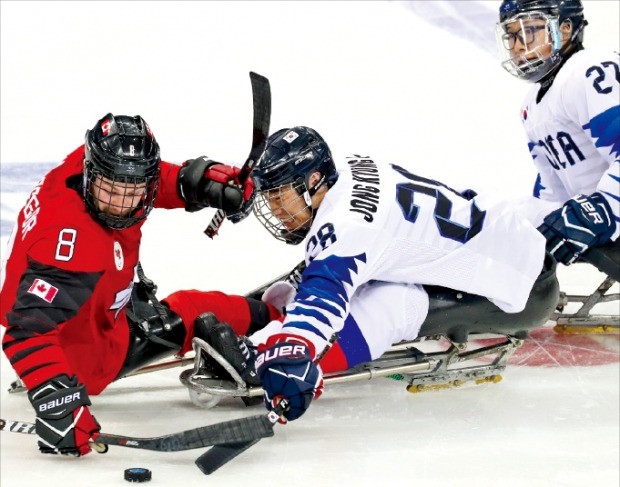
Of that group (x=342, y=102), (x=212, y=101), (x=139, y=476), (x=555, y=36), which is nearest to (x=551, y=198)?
(x=555, y=36)

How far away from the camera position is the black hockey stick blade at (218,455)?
9.78 feet

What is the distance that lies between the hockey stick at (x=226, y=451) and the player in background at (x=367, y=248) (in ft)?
0.09

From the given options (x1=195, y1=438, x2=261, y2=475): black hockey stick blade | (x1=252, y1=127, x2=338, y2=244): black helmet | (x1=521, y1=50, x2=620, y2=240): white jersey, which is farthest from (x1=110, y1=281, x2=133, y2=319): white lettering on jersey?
(x1=521, y1=50, x2=620, y2=240): white jersey

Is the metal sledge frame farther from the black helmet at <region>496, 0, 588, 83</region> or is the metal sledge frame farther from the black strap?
the black strap

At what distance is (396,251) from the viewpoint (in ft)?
10.9

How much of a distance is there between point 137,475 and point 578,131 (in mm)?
2375

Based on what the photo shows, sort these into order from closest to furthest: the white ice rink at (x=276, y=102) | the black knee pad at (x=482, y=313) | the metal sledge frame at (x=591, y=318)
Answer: the black knee pad at (x=482, y=313)
the white ice rink at (x=276, y=102)
the metal sledge frame at (x=591, y=318)

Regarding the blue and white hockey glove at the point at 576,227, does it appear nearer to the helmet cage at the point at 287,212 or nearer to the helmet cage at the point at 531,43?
the helmet cage at the point at 531,43

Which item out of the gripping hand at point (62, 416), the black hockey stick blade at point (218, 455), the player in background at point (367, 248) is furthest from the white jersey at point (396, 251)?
the gripping hand at point (62, 416)

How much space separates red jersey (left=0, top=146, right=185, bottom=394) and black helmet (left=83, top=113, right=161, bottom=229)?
3.2 inches

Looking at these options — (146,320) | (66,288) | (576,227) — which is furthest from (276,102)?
(66,288)

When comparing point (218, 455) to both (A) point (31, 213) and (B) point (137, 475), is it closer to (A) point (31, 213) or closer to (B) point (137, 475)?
(B) point (137, 475)

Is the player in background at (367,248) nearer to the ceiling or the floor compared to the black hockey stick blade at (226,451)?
nearer to the ceiling

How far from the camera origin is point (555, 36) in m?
4.21
